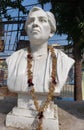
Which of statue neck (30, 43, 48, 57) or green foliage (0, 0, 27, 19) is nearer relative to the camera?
statue neck (30, 43, 48, 57)

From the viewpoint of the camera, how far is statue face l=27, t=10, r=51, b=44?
2.65 meters

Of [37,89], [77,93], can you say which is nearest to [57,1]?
[37,89]

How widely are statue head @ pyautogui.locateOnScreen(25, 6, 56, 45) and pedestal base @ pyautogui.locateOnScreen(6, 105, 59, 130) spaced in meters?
0.80

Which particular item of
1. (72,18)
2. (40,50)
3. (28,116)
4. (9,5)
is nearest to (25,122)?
(28,116)

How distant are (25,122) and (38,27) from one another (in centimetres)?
98

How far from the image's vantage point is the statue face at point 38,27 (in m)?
2.65

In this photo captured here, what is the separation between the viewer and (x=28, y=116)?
2.56 meters

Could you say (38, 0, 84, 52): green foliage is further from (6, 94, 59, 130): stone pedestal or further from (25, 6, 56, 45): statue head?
(6, 94, 59, 130): stone pedestal

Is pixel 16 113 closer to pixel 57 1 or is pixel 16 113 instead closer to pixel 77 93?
pixel 57 1

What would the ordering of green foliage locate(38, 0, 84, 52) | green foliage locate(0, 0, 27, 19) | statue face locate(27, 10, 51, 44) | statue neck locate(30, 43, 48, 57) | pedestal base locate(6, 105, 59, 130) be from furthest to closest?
green foliage locate(0, 0, 27, 19) < green foliage locate(38, 0, 84, 52) < statue neck locate(30, 43, 48, 57) < statue face locate(27, 10, 51, 44) < pedestal base locate(6, 105, 59, 130)

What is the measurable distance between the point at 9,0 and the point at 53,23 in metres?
2.37

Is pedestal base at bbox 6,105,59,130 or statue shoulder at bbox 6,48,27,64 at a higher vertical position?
statue shoulder at bbox 6,48,27,64

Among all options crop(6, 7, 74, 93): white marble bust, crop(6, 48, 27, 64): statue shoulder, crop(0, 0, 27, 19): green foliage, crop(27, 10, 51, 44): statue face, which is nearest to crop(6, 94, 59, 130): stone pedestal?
crop(6, 7, 74, 93): white marble bust

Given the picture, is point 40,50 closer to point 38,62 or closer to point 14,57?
point 38,62
